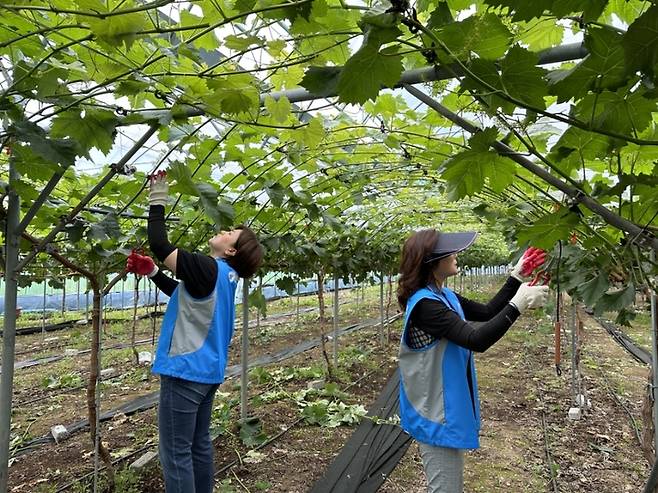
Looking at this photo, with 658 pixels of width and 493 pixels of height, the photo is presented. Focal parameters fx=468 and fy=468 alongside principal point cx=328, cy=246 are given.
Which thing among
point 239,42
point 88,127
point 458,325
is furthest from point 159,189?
point 458,325

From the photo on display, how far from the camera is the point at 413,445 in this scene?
5160 mm

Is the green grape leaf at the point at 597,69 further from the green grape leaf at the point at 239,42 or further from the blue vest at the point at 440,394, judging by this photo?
the blue vest at the point at 440,394

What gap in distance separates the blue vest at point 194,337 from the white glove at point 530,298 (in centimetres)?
155

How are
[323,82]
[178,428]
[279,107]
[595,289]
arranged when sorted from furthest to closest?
[178,428]
[279,107]
[595,289]
[323,82]

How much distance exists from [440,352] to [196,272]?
4.30 ft

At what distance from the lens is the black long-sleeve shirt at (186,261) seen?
2.31 m

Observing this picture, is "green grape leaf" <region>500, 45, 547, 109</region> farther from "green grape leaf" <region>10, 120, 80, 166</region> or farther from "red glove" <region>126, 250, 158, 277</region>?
"red glove" <region>126, 250, 158, 277</region>

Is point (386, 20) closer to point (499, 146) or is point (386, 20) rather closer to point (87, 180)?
point (499, 146)

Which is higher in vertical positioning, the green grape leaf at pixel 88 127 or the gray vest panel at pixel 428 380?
the green grape leaf at pixel 88 127

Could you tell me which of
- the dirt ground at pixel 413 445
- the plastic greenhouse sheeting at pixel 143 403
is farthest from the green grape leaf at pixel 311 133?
the plastic greenhouse sheeting at pixel 143 403

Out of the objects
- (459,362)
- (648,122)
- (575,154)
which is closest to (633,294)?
(575,154)

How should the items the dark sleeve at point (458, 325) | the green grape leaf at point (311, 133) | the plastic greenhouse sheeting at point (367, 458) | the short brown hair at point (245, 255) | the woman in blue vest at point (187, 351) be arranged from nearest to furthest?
the green grape leaf at point (311, 133), the dark sleeve at point (458, 325), the woman in blue vest at point (187, 351), the short brown hair at point (245, 255), the plastic greenhouse sheeting at point (367, 458)

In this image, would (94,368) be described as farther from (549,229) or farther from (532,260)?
(549,229)

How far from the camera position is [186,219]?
348cm
